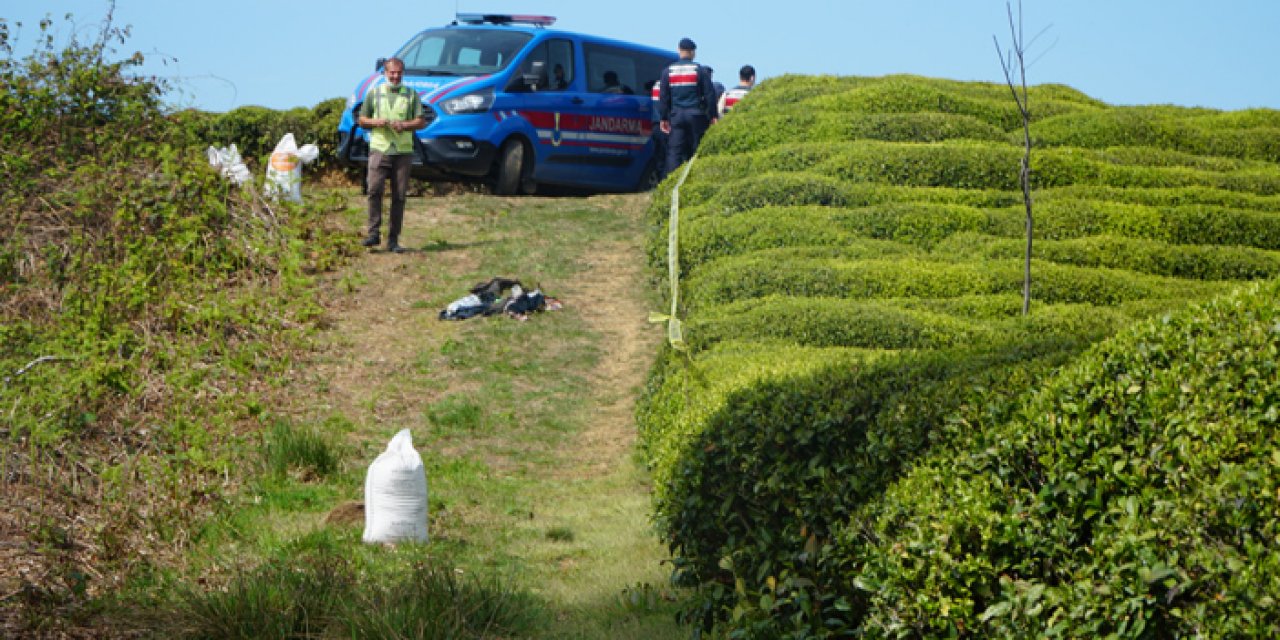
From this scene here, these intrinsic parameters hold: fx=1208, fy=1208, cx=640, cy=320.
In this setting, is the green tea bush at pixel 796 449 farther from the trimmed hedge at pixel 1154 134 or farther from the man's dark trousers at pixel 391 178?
the trimmed hedge at pixel 1154 134

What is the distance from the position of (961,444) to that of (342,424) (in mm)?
6164

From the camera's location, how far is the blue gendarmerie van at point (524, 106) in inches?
623

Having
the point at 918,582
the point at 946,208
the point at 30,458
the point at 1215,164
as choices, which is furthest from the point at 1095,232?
the point at 30,458

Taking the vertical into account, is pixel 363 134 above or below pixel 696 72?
below

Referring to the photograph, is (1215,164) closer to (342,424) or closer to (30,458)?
(342,424)

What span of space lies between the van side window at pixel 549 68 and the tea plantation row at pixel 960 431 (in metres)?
6.54

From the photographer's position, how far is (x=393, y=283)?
1306 centimetres

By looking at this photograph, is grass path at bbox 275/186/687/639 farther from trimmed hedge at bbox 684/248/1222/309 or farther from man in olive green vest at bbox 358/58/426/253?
trimmed hedge at bbox 684/248/1222/309

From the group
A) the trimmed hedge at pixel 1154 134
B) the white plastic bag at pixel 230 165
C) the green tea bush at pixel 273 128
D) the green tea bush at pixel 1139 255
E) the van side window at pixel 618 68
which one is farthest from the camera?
the green tea bush at pixel 273 128

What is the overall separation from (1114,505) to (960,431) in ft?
2.42

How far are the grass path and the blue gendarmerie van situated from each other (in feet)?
2.51

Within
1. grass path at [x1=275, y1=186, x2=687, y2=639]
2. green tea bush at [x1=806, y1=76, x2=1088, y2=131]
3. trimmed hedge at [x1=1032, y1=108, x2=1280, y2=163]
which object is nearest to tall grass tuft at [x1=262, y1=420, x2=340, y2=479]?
grass path at [x1=275, y1=186, x2=687, y2=639]

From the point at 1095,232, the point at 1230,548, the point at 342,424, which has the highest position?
the point at 1095,232

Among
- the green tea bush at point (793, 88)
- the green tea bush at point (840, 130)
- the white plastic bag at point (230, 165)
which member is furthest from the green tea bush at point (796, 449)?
the white plastic bag at point (230, 165)
